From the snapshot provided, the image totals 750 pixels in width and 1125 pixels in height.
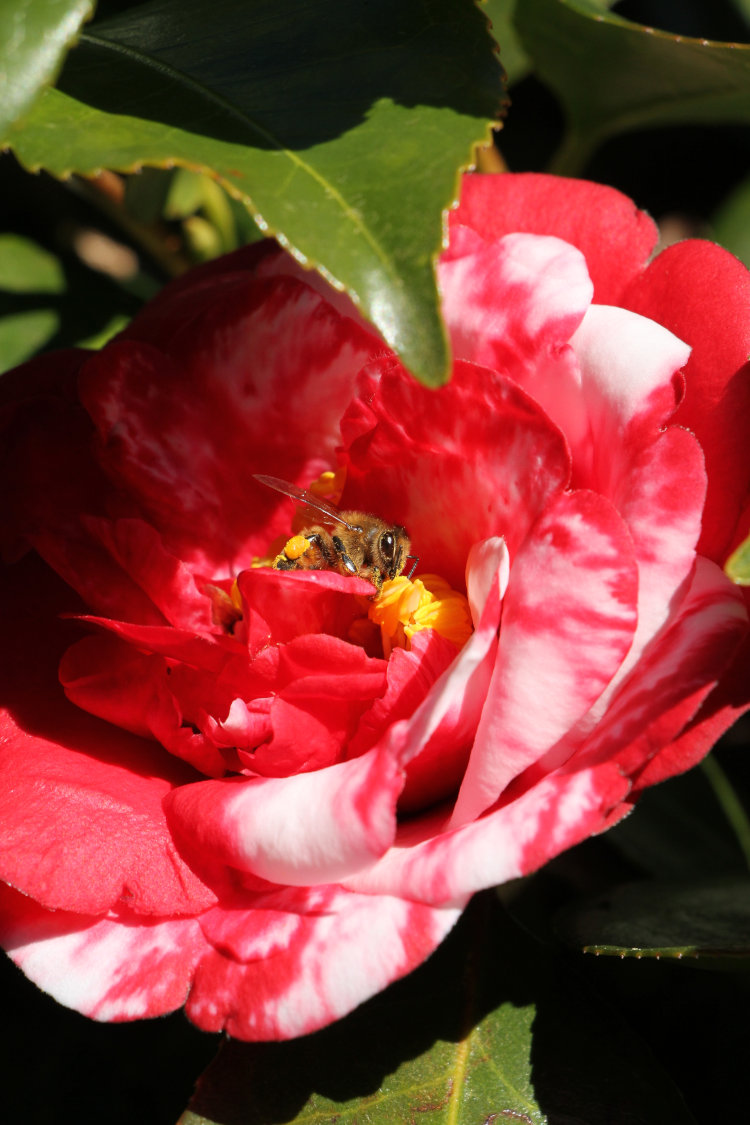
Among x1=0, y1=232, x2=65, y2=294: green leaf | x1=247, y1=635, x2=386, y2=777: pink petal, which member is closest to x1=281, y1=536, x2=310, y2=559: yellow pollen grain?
x1=247, y1=635, x2=386, y2=777: pink petal

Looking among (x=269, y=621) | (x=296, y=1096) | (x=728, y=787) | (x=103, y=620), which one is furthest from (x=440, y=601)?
(x=728, y=787)

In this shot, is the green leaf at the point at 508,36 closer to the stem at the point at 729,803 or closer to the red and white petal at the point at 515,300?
the red and white petal at the point at 515,300

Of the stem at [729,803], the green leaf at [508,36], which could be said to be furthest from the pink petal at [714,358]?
the stem at [729,803]

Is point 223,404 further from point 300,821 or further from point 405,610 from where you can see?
point 300,821

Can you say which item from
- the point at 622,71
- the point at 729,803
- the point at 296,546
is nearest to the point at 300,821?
the point at 296,546

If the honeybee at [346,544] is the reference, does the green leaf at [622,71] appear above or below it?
above

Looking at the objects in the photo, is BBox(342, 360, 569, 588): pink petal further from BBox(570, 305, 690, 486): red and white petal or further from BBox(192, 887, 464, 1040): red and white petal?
BBox(192, 887, 464, 1040): red and white petal
